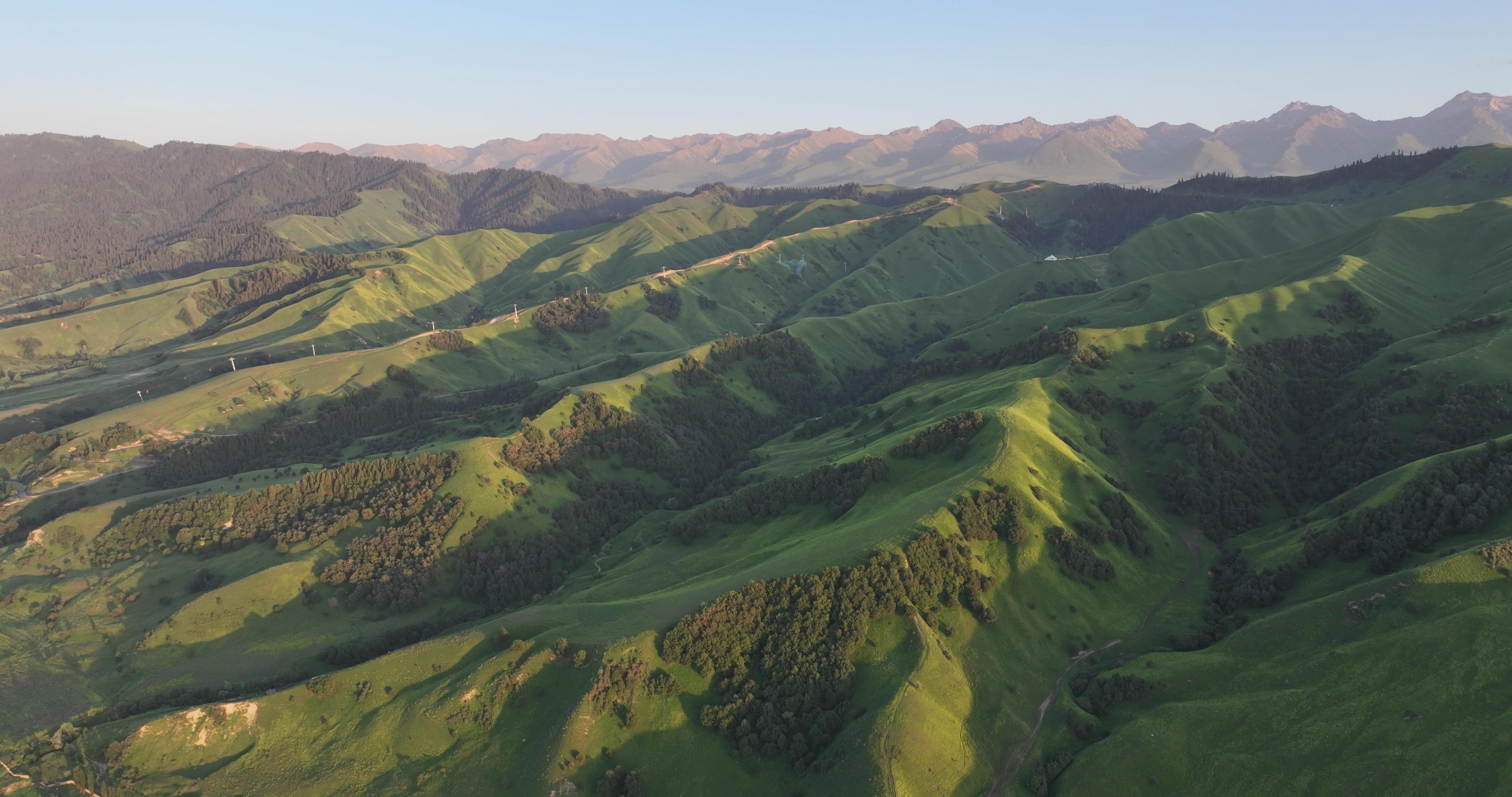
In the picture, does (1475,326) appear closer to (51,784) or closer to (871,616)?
(871,616)

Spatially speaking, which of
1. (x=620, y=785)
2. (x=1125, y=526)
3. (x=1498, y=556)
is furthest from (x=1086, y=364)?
(x=620, y=785)

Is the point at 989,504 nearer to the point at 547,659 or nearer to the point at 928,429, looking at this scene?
the point at 928,429

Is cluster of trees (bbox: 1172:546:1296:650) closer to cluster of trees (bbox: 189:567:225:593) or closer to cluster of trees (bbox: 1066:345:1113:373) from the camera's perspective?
cluster of trees (bbox: 1066:345:1113:373)

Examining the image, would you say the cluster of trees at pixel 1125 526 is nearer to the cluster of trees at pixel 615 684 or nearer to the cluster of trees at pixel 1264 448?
the cluster of trees at pixel 1264 448

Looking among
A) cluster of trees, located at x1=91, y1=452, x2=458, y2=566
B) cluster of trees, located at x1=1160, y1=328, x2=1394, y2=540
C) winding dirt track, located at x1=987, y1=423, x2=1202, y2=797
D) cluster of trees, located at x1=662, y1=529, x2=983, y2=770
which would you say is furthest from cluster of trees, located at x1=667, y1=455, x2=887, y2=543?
cluster of trees, located at x1=91, y1=452, x2=458, y2=566

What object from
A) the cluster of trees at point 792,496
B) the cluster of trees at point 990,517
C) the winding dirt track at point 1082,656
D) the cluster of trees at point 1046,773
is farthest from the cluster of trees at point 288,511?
the cluster of trees at point 1046,773
